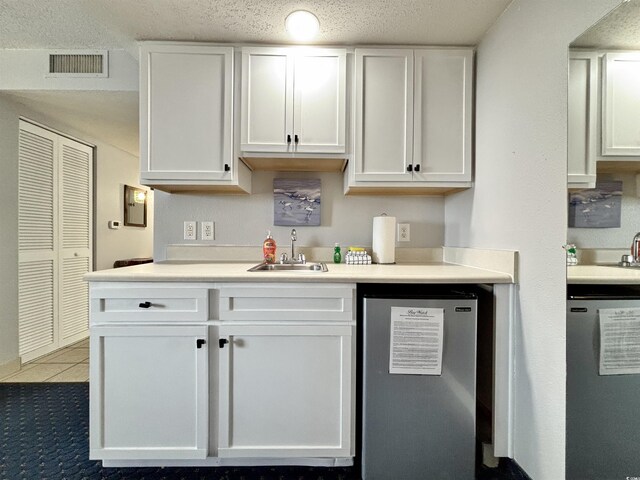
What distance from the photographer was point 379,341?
51.7 inches

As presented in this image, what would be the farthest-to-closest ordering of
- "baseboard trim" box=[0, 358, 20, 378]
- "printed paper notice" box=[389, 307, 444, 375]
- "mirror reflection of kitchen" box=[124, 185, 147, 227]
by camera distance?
"mirror reflection of kitchen" box=[124, 185, 147, 227] → "baseboard trim" box=[0, 358, 20, 378] → "printed paper notice" box=[389, 307, 444, 375]

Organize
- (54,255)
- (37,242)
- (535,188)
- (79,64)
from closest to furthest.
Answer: (535,188) < (79,64) < (37,242) < (54,255)

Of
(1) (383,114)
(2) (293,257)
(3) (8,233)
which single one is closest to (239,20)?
(1) (383,114)

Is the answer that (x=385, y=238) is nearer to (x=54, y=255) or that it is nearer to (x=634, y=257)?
(x=634, y=257)

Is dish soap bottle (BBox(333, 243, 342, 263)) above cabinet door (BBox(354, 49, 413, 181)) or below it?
below

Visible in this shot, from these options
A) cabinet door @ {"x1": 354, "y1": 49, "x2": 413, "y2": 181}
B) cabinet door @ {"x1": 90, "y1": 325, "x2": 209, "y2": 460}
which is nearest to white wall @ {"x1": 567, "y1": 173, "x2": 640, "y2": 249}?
cabinet door @ {"x1": 354, "y1": 49, "x2": 413, "y2": 181}

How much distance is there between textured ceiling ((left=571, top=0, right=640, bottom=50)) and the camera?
34.6 inches

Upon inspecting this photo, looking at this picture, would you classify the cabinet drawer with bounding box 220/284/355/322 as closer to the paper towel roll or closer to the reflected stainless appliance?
the paper towel roll

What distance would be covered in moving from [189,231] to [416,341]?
1.56 meters

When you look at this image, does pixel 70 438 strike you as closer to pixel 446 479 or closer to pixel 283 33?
pixel 446 479

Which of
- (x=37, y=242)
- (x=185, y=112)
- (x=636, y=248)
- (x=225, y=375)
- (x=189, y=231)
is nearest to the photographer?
(x=636, y=248)

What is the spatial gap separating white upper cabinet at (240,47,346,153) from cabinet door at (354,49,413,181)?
113 millimetres

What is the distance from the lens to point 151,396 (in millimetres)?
1348

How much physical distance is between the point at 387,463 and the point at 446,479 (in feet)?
0.87
